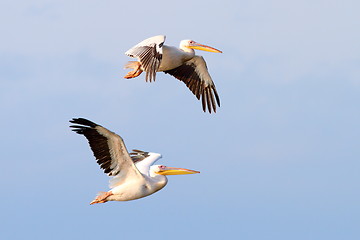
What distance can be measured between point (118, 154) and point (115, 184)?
2.40 feet

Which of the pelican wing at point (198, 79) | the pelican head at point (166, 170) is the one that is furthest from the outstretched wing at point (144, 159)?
the pelican wing at point (198, 79)

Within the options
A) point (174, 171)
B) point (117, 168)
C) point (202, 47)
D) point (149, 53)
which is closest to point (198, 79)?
point (202, 47)

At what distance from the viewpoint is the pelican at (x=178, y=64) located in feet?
53.1

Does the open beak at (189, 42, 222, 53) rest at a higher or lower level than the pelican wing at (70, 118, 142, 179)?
higher

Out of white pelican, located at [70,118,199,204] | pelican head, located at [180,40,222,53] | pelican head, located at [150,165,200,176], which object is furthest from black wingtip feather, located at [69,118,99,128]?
pelican head, located at [180,40,222,53]

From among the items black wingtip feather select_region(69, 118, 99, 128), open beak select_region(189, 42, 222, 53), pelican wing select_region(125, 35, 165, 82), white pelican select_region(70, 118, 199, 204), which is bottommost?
white pelican select_region(70, 118, 199, 204)

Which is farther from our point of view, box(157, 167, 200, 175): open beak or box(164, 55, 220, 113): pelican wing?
box(164, 55, 220, 113): pelican wing

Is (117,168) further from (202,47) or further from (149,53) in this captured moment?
(202,47)

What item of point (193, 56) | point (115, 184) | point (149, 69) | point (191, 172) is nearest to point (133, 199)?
point (115, 184)

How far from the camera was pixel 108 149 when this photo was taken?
549 inches

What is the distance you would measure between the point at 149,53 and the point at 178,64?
4.93 feet

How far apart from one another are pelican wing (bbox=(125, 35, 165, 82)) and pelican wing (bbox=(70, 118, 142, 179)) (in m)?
2.17

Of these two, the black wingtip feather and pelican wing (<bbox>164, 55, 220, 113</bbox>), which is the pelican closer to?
pelican wing (<bbox>164, 55, 220, 113</bbox>)

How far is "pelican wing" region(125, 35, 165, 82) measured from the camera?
15971mm
